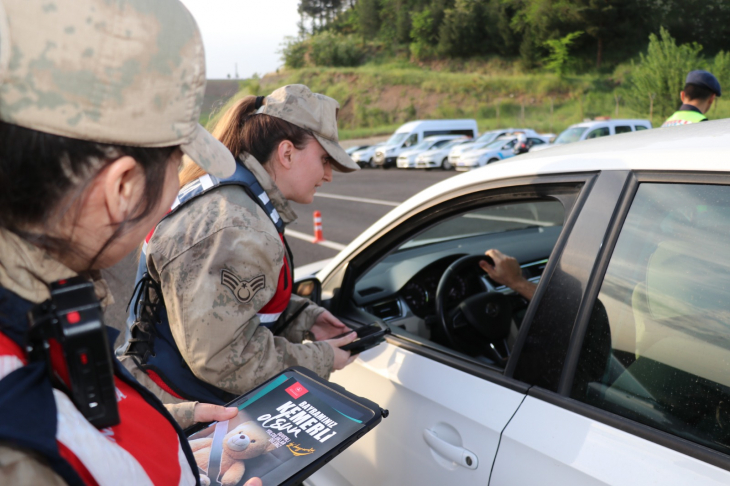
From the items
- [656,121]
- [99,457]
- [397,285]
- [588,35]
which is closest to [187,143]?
[99,457]

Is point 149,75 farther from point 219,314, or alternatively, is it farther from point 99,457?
point 219,314

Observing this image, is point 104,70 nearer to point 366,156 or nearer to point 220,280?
point 220,280

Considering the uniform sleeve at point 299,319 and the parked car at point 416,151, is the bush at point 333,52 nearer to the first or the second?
the parked car at point 416,151

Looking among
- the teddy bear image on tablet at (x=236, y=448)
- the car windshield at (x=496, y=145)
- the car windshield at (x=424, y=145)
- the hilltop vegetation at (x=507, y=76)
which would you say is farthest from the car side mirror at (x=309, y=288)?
the hilltop vegetation at (x=507, y=76)

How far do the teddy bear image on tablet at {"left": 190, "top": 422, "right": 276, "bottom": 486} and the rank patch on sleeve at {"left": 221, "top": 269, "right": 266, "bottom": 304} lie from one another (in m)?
0.39

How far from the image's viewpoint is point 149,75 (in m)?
0.77

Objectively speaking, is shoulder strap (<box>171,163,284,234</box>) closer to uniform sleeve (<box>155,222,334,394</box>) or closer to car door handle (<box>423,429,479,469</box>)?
uniform sleeve (<box>155,222,334,394</box>)

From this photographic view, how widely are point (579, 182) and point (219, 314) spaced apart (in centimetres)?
104

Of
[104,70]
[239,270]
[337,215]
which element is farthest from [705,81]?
[337,215]

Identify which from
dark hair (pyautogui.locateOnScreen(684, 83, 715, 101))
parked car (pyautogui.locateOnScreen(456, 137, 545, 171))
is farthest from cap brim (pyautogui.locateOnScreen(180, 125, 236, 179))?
parked car (pyautogui.locateOnScreen(456, 137, 545, 171))

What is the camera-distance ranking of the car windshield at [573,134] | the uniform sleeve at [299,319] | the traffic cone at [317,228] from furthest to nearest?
1. the car windshield at [573,134]
2. the traffic cone at [317,228]
3. the uniform sleeve at [299,319]

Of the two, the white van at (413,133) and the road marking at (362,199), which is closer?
the road marking at (362,199)

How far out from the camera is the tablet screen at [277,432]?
3.75ft

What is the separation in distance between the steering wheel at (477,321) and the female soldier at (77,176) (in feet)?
5.26
